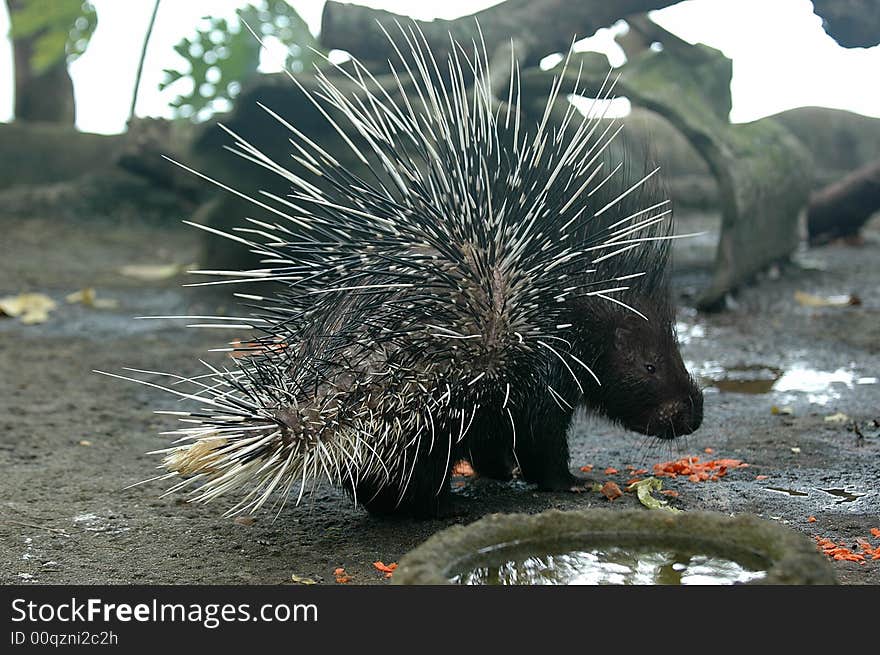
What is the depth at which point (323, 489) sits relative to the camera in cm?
416

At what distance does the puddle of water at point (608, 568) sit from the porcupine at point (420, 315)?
825 millimetres

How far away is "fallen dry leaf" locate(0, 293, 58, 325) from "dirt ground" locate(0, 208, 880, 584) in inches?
4.6

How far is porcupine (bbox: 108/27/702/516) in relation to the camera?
325 centimetres

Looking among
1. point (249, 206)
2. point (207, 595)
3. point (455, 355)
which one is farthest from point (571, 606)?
point (249, 206)

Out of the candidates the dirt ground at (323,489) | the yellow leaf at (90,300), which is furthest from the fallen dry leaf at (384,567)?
the yellow leaf at (90,300)

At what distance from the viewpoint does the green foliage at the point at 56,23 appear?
10797 mm

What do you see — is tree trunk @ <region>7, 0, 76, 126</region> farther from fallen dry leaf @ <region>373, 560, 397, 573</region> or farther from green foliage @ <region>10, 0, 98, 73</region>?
fallen dry leaf @ <region>373, 560, 397, 573</region>

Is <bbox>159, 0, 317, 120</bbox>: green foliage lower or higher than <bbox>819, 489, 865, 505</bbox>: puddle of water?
higher

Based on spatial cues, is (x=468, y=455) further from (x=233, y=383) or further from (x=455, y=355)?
(x=233, y=383)

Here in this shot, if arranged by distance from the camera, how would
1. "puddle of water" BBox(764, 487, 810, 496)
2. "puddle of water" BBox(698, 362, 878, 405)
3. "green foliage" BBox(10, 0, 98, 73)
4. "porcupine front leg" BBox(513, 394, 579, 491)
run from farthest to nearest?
"green foliage" BBox(10, 0, 98, 73)
"puddle of water" BBox(698, 362, 878, 405)
"puddle of water" BBox(764, 487, 810, 496)
"porcupine front leg" BBox(513, 394, 579, 491)

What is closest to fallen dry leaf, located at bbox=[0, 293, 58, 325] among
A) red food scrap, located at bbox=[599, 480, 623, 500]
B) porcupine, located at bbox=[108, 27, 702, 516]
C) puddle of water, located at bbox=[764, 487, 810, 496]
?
porcupine, located at bbox=[108, 27, 702, 516]

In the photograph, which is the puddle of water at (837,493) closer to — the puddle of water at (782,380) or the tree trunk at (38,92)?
the puddle of water at (782,380)

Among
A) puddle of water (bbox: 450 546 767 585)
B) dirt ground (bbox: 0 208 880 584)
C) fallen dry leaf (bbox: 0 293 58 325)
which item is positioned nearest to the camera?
puddle of water (bbox: 450 546 767 585)

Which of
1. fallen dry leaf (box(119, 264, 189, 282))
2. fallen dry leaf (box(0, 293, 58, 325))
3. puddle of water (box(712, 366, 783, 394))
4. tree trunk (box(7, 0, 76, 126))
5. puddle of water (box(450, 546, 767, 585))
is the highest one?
tree trunk (box(7, 0, 76, 126))
